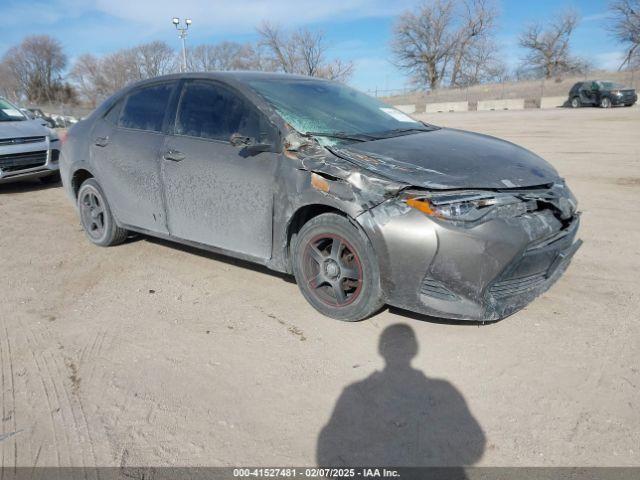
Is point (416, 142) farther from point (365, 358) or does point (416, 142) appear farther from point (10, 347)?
point (10, 347)

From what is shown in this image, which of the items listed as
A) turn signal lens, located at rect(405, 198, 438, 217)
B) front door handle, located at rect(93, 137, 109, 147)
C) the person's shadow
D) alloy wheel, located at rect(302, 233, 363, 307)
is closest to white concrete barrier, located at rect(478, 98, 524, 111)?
front door handle, located at rect(93, 137, 109, 147)

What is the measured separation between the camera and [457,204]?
9.67 ft

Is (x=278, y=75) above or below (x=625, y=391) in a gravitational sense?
above

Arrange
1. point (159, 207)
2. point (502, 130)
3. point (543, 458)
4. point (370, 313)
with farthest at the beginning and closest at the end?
1. point (502, 130)
2. point (159, 207)
3. point (370, 313)
4. point (543, 458)

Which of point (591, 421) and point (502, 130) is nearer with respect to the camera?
point (591, 421)

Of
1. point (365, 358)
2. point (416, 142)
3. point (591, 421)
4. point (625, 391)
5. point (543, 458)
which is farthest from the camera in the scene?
point (416, 142)

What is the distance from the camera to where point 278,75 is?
4426 mm

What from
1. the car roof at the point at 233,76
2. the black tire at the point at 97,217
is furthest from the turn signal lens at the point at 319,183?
the black tire at the point at 97,217

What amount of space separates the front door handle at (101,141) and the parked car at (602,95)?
31.7 metres

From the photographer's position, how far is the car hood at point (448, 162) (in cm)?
305

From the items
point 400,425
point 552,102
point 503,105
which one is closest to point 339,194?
point 400,425

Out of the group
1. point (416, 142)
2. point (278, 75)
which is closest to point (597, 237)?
point (416, 142)

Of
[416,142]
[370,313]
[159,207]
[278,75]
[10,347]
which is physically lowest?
[10,347]

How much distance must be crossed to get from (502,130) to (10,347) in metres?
18.1
